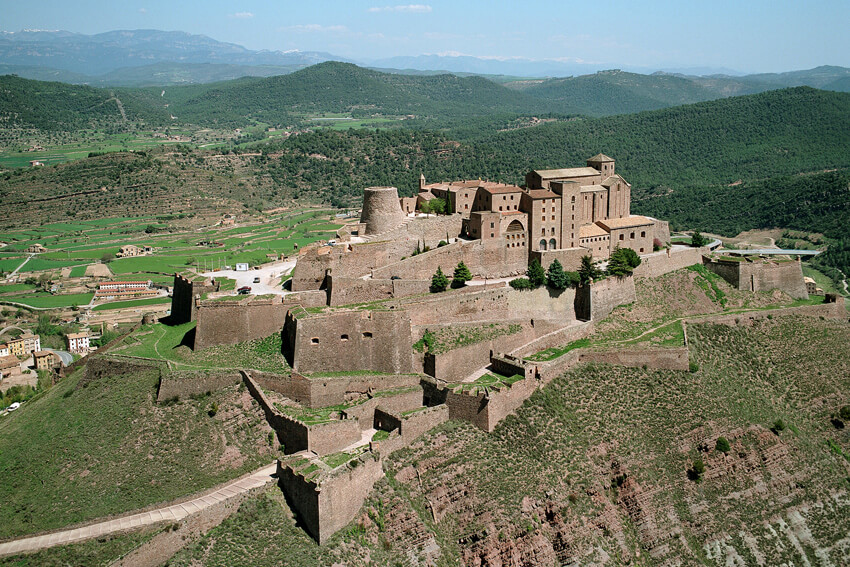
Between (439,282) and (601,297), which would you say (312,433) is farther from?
(601,297)

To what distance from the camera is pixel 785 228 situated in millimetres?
91438

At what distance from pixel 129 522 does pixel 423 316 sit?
15.8m

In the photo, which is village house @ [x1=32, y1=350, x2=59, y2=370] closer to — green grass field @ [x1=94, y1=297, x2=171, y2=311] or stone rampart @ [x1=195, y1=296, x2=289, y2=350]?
green grass field @ [x1=94, y1=297, x2=171, y2=311]

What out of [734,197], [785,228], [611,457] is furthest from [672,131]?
[611,457]

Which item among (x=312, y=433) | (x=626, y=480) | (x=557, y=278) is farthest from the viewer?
(x=557, y=278)

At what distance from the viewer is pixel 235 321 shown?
38.0 meters

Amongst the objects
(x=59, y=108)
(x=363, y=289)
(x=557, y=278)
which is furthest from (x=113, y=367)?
(x=59, y=108)

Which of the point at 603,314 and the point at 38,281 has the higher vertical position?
the point at 603,314

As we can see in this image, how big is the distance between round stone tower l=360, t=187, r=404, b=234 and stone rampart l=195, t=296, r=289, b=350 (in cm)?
954

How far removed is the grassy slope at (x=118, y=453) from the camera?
2944cm

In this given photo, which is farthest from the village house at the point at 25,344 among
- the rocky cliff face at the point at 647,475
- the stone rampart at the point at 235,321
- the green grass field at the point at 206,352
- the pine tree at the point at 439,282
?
the rocky cliff face at the point at 647,475

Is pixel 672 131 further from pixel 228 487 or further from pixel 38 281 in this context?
pixel 228 487

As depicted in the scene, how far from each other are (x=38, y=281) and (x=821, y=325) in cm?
6390

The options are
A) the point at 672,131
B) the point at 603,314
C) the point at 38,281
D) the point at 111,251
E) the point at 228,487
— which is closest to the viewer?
the point at 228,487
